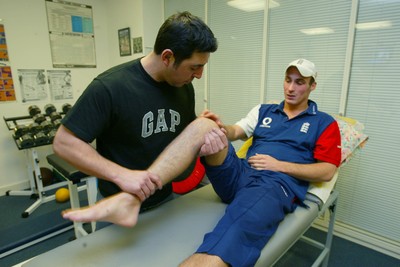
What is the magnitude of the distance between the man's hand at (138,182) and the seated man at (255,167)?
0.03 m

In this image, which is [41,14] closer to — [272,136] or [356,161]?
[272,136]

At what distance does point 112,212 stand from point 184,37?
720 millimetres

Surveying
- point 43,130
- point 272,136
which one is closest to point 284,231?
point 272,136

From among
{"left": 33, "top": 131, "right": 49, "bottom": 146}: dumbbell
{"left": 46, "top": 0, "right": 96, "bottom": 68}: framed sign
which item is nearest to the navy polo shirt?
{"left": 33, "top": 131, "right": 49, "bottom": 146}: dumbbell

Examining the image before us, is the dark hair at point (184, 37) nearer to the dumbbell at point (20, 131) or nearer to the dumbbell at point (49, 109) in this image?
the dumbbell at point (20, 131)

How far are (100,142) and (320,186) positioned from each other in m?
1.22

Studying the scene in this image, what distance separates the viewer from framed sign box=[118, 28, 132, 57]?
3.26 meters

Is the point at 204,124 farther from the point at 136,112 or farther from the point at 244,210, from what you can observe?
the point at 244,210

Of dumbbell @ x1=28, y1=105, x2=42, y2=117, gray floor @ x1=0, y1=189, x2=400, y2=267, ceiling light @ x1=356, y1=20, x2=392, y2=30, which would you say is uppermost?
ceiling light @ x1=356, y1=20, x2=392, y2=30

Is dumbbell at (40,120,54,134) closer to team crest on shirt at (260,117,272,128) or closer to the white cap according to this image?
team crest on shirt at (260,117,272,128)

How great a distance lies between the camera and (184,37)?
3.33 feet

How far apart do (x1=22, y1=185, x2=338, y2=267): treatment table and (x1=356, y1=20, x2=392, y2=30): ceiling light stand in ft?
4.58

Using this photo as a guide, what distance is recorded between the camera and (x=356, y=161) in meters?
2.04

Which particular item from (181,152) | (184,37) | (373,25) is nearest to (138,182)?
(181,152)
